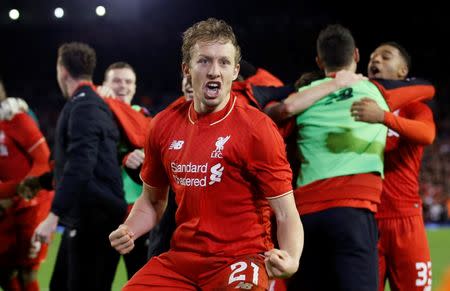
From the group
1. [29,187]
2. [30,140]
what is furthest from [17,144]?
[29,187]

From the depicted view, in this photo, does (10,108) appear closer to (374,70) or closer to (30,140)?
(30,140)

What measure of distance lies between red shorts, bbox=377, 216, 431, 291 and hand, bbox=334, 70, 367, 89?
49.8 inches

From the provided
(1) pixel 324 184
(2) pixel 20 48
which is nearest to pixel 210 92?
(1) pixel 324 184

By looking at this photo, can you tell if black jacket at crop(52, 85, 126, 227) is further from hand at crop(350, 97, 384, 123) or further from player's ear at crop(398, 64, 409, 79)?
player's ear at crop(398, 64, 409, 79)

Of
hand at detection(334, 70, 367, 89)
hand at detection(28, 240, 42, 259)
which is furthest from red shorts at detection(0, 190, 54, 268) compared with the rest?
hand at detection(334, 70, 367, 89)

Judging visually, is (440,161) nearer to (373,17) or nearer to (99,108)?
(373,17)

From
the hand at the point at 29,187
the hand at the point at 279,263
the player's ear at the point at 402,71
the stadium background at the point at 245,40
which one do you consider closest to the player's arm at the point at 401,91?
the player's ear at the point at 402,71

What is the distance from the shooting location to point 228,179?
142 inches

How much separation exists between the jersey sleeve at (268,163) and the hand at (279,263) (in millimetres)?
341

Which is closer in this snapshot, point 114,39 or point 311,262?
point 311,262

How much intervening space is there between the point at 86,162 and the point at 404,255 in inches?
92.4

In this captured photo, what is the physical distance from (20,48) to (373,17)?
49.1ft

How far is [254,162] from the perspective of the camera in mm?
3568

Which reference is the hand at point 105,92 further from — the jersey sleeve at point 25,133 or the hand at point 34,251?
the hand at point 34,251
